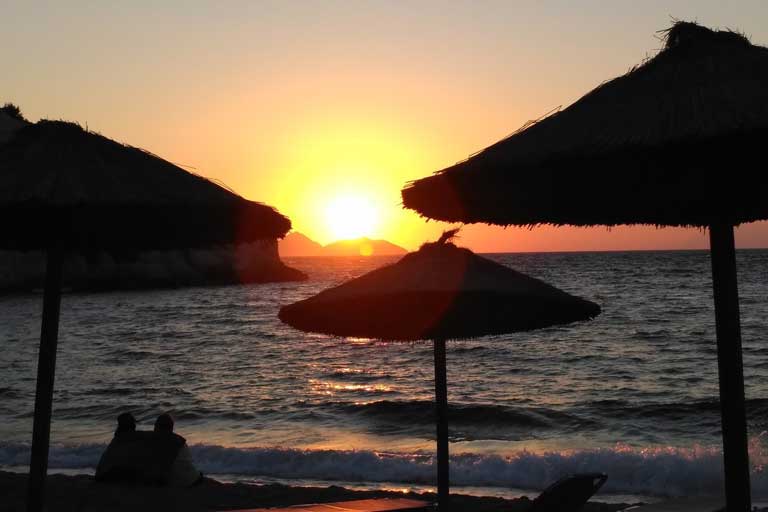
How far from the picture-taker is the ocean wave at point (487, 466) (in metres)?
12.9

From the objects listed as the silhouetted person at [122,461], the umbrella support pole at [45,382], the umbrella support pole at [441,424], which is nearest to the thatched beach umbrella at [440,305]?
the umbrella support pole at [441,424]

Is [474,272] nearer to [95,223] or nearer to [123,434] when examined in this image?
[95,223]

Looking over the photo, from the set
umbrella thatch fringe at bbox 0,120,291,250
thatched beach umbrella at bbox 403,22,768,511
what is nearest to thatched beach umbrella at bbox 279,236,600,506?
thatched beach umbrella at bbox 403,22,768,511

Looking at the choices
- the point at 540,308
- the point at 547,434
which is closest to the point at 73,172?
the point at 540,308

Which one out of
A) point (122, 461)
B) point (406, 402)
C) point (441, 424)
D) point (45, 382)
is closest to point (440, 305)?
point (441, 424)

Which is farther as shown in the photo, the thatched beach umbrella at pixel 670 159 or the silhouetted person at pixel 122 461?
the silhouetted person at pixel 122 461

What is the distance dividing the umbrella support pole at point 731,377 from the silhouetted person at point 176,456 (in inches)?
281

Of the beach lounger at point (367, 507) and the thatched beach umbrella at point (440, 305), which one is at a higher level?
the thatched beach umbrella at point (440, 305)

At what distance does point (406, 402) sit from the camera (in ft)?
71.1

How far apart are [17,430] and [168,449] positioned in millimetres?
9384

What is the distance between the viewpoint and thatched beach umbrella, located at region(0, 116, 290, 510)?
5270 millimetres

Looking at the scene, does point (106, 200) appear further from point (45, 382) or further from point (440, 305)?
point (440, 305)

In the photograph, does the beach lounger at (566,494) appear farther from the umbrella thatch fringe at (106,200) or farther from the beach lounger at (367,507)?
the umbrella thatch fringe at (106,200)

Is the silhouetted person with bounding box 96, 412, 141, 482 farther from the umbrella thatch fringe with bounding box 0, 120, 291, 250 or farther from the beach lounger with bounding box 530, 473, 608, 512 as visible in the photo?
the beach lounger with bounding box 530, 473, 608, 512
